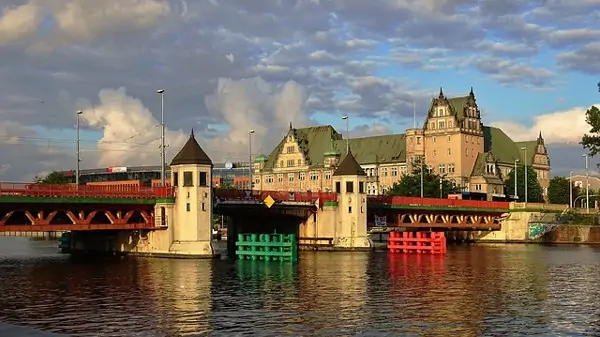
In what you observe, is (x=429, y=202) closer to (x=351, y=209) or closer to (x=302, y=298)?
(x=351, y=209)

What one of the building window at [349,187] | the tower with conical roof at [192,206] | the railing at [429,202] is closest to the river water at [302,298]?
the tower with conical roof at [192,206]

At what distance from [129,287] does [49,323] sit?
1827 centimetres

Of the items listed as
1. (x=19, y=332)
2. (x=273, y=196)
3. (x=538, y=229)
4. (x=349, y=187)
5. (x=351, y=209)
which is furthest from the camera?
(x=538, y=229)

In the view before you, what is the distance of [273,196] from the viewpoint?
10588 centimetres

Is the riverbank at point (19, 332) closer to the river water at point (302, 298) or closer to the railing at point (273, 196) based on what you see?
the river water at point (302, 298)

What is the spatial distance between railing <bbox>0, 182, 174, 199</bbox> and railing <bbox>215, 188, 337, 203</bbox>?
921cm

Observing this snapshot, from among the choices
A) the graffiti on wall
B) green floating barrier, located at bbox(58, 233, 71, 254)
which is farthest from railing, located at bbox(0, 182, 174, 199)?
the graffiti on wall

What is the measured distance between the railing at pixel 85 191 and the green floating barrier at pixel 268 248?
10752 mm

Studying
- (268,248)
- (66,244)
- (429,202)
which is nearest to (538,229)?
(429,202)

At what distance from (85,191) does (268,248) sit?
840 inches

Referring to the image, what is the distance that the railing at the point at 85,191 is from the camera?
266 ft

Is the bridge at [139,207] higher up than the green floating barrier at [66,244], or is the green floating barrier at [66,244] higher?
the bridge at [139,207]

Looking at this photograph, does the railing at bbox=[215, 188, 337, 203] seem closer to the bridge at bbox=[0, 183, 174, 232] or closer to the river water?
the bridge at bbox=[0, 183, 174, 232]

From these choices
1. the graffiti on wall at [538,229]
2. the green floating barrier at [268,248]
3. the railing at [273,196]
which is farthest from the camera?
the graffiti on wall at [538,229]
